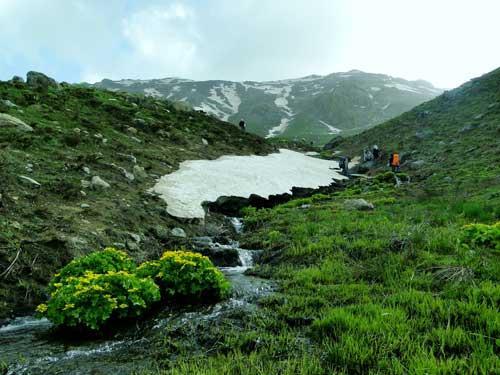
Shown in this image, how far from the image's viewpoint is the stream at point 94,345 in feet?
18.5

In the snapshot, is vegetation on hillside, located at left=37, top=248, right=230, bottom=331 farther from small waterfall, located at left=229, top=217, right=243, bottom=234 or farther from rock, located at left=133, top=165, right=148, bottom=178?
rock, located at left=133, top=165, right=148, bottom=178

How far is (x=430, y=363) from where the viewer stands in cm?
471

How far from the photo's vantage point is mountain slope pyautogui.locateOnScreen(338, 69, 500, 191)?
23141mm

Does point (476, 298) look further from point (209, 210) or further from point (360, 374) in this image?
point (209, 210)

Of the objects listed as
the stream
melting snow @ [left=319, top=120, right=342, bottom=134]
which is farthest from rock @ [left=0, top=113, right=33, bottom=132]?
melting snow @ [left=319, top=120, right=342, bottom=134]

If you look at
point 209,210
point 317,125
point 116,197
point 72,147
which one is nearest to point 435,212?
point 209,210

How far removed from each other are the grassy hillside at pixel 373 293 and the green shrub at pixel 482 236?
0.11 ft

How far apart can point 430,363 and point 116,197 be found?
12537 millimetres

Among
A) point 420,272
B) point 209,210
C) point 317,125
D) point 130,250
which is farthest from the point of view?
point 317,125

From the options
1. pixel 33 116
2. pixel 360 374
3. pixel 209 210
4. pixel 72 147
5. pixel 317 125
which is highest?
pixel 317 125

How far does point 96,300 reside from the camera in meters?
6.50

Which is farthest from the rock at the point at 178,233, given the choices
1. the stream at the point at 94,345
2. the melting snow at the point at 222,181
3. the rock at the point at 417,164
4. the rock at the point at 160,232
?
the rock at the point at 417,164

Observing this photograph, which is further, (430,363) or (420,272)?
(420,272)

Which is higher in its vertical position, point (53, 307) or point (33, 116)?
point (33, 116)
